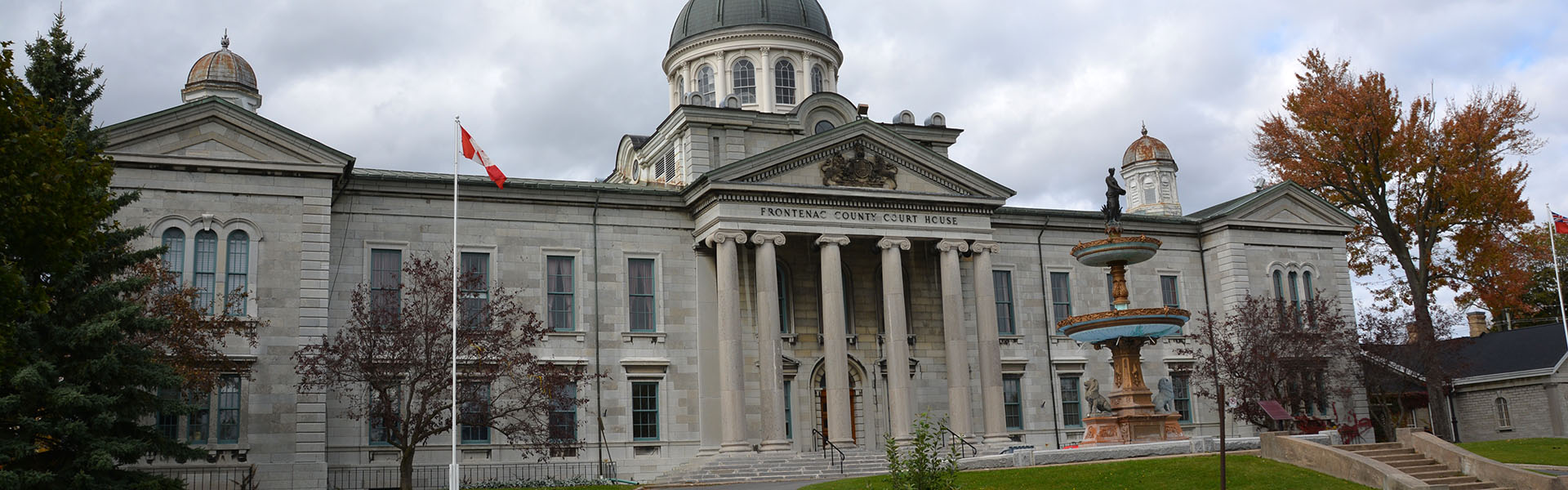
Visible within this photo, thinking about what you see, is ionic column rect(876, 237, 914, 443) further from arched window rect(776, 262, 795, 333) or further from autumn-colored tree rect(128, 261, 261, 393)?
autumn-colored tree rect(128, 261, 261, 393)

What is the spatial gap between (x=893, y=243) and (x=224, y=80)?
84.3 ft

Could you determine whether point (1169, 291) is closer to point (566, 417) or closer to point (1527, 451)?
point (1527, 451)

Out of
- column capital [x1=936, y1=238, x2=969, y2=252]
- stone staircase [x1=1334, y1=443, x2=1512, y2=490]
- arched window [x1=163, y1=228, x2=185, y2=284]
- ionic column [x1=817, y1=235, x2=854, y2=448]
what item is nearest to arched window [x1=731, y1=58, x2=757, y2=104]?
ionic column [x1=817, y1=235, x2=854, y2=448]

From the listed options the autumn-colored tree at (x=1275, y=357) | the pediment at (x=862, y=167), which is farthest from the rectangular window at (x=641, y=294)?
the autumn-colored tree at (x=1275, y=357)

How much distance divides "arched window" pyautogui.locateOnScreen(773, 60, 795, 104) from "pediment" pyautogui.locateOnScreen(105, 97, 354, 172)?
1797 centimetres

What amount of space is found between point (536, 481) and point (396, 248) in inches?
294

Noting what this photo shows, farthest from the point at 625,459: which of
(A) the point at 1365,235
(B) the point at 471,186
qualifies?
(A) the point at 1365,235

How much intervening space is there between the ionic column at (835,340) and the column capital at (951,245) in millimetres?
3002

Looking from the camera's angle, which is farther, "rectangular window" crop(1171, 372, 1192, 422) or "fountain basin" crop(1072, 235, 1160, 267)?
"rectangular window" crop(1171, 372, 1192, 422)

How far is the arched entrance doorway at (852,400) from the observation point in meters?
39.2

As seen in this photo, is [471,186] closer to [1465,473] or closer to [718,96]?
[718,96]

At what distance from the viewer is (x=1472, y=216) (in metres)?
46.0

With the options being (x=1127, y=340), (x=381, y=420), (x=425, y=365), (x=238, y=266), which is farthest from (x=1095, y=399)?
(x=238, y=266)

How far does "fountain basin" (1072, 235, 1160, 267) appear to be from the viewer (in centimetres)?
3119
